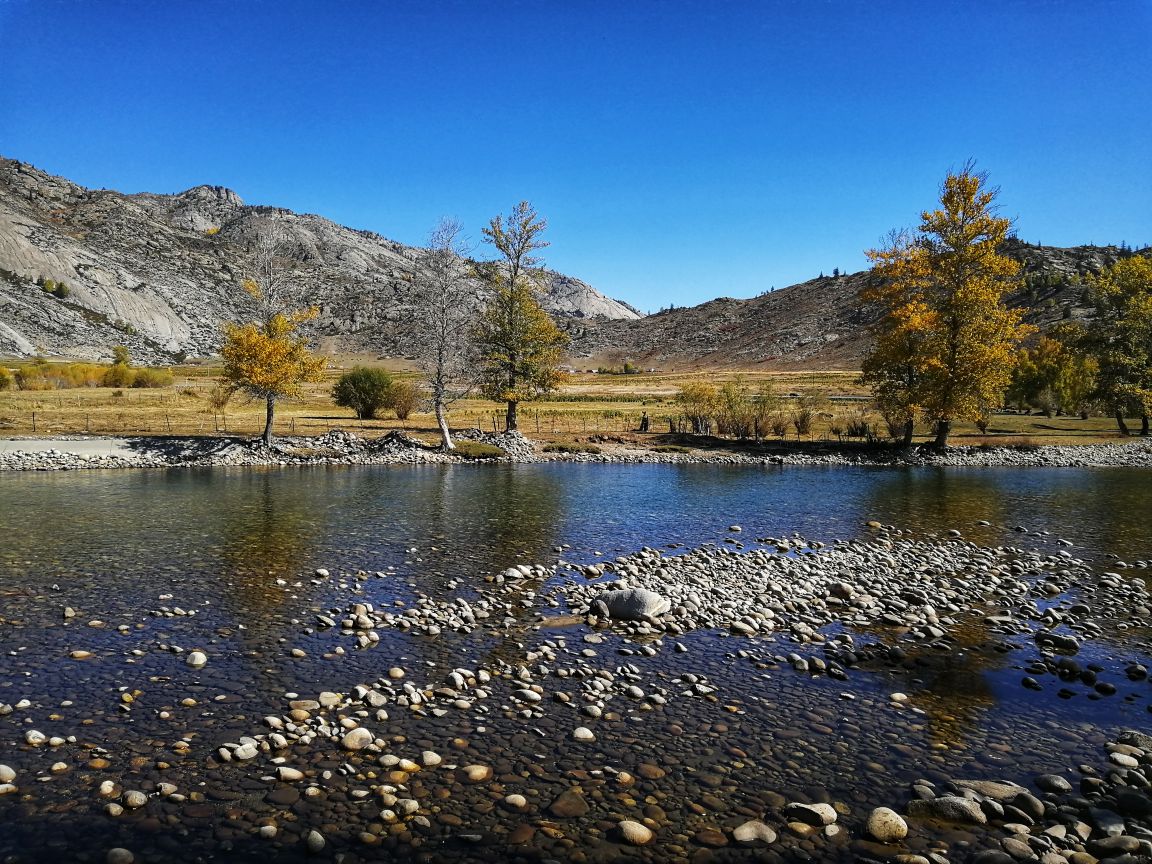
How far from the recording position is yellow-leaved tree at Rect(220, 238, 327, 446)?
43750 mm

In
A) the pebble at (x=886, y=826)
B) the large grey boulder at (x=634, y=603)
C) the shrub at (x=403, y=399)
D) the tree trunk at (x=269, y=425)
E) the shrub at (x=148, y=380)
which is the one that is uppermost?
the shrub at (x=148, y=380)

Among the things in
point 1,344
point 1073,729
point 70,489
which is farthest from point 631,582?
point 1,344

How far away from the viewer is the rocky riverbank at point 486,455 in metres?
42.2

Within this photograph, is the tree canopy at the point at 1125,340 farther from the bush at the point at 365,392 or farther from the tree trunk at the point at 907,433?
the bush at the point at 365,392

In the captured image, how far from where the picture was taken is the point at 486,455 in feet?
154

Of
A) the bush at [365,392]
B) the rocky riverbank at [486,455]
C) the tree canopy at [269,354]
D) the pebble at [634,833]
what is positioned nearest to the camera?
the pebble at [634,833]

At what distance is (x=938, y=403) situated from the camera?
151ft

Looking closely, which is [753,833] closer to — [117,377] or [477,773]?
[477,773]

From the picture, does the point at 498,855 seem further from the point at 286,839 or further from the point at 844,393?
the point at 844,393

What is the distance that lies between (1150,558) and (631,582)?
15.0m

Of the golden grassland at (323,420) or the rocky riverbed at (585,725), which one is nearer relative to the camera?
the rocky riverbed at (585,725)

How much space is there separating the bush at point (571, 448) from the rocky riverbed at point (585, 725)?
1307 inches

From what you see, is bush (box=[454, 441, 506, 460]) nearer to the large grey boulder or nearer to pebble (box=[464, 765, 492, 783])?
the large grey boulder

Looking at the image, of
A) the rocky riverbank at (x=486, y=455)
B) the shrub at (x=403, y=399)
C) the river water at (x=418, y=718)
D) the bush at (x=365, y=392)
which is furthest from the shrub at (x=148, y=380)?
the river water at (x=418, y=718)
